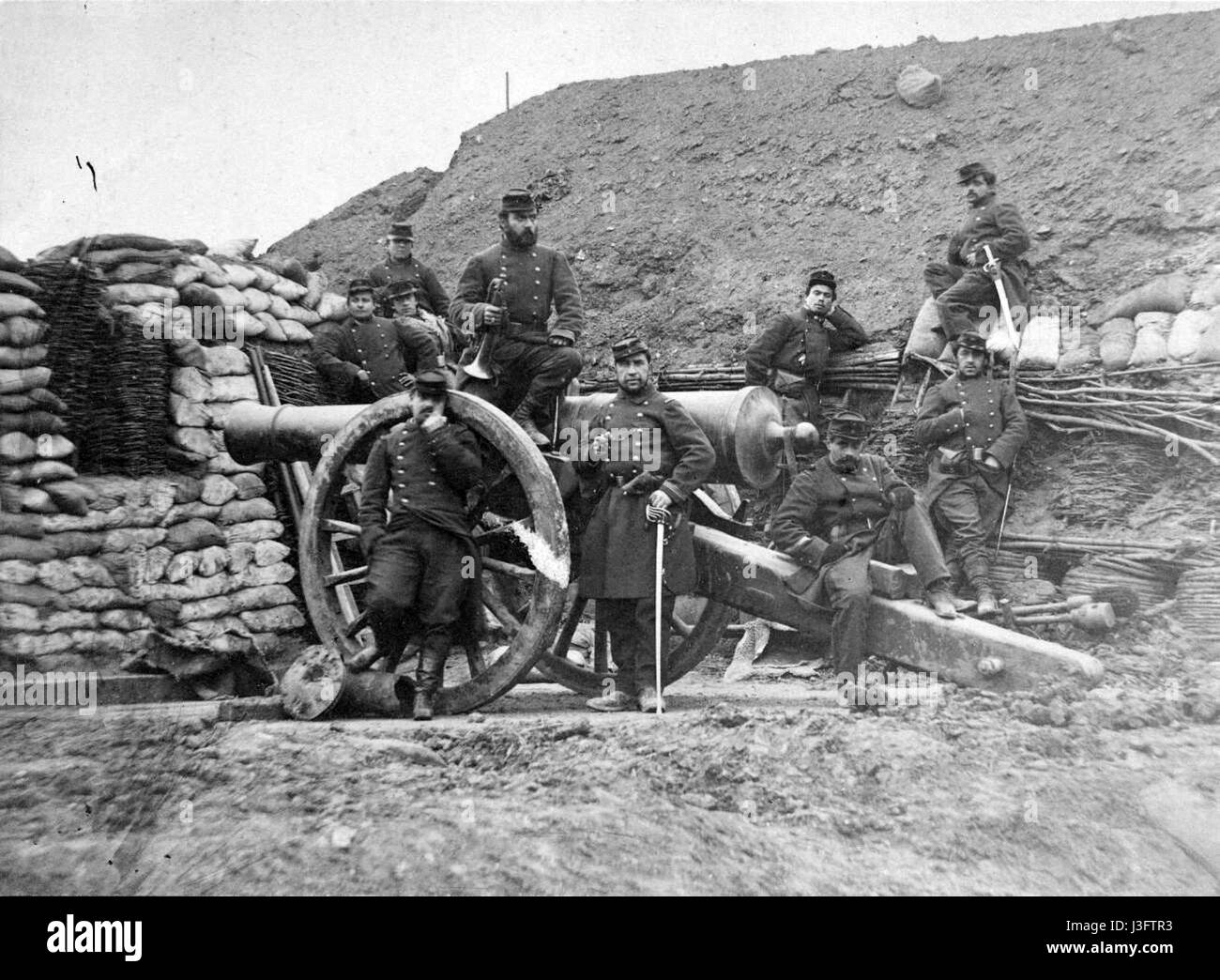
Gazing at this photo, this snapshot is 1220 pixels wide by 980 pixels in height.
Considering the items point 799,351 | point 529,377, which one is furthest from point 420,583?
point 799,351

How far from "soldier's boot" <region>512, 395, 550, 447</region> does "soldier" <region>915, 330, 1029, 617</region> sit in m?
2.35

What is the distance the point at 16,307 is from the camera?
7.08 m

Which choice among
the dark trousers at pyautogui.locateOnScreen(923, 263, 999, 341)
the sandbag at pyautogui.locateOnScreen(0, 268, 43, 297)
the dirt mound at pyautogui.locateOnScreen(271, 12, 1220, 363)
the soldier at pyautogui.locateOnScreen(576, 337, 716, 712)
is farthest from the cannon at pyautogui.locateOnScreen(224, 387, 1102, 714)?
the dirt mound at pyautogui.locateOnScreen(271, 12, 1220, 363)

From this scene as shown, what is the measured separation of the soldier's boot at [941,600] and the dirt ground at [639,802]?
486 millimetres

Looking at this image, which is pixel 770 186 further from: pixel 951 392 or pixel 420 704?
pixel 420 704

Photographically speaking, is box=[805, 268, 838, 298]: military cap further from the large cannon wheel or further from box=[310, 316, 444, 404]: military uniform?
the large cannon wheel

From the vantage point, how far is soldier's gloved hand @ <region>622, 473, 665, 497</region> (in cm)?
570

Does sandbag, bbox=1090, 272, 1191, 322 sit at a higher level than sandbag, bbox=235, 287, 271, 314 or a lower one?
lower

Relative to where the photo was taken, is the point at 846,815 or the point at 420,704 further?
the point at 420,704

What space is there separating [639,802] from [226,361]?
16.9ft

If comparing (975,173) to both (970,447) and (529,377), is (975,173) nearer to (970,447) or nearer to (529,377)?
(970,447)

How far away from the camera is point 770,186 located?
38.9 ft
